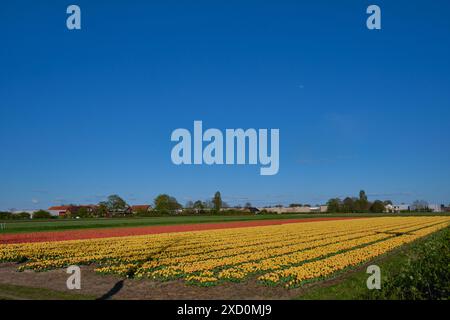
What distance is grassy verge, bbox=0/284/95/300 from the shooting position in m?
12.4

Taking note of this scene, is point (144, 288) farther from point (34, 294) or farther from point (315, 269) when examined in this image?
point (315, 269)

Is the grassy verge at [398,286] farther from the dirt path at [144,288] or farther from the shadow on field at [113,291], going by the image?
the shadow on field at [113,291]

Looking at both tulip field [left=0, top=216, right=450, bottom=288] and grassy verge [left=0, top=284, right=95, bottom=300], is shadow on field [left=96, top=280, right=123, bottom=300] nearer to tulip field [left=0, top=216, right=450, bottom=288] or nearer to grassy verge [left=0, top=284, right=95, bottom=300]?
grassy verge [left=0, top=284, right=95, bottom=300]

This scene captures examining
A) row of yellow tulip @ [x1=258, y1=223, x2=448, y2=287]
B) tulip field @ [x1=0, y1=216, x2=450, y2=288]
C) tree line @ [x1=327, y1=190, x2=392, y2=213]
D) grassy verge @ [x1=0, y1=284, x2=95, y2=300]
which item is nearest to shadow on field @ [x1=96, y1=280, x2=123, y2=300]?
grassy verge @ [x1=0, y1=284, x2=95, y2=300]

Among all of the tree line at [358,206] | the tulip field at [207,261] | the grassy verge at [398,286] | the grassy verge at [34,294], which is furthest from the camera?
the tree line at [358,206]

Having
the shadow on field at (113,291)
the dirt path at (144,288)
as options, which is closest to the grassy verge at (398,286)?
the dirt path at (144,288)

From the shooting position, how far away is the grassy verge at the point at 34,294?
12.4 meters

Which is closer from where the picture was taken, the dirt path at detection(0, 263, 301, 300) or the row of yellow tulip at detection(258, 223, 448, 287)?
the dirt path at detection(0, 263, 301, 300)

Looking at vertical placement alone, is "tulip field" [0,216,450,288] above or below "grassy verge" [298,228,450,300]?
below

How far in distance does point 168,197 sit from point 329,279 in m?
143
